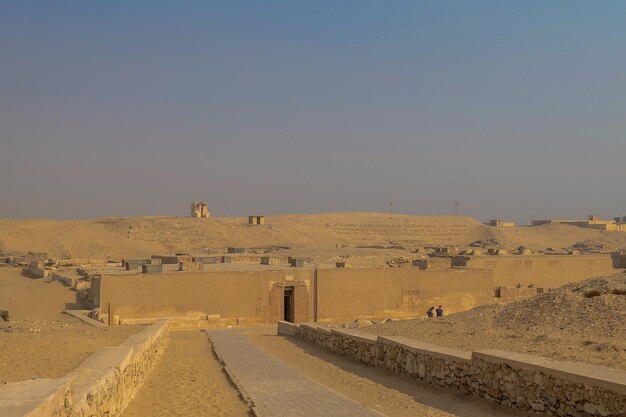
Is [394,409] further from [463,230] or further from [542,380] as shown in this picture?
[463,230]

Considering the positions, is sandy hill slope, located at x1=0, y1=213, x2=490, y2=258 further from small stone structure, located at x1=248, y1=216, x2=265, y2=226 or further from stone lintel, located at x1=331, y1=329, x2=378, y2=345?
stone lintel, located at x1=331, y1=329, x2=378, y2=345

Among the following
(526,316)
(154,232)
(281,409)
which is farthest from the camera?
(154,232)

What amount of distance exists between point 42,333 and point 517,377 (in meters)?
12.1

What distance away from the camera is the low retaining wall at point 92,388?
444 centimetres

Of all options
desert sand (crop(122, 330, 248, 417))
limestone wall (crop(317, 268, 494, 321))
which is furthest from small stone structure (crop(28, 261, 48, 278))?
desert sand (crop(122, 330, 248, 417))

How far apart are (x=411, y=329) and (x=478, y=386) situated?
A: 6.25 metres

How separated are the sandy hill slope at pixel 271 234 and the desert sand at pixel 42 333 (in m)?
31.2

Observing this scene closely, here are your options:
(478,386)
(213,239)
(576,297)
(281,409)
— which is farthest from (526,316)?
(213,239)

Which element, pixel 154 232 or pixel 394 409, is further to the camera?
pixel 154 232

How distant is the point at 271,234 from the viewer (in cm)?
7938

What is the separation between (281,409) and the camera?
8.59 m

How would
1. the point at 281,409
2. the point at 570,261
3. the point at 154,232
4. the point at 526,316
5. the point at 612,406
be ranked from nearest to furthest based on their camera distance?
1. the point at 612,406
2. the point at 281,409
3. the point at 526,316
4. the point at 570,261
5. the point at 154,232

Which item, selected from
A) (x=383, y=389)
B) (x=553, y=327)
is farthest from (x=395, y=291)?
(x=383, y=389)

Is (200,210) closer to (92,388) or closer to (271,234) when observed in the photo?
(271,234)
